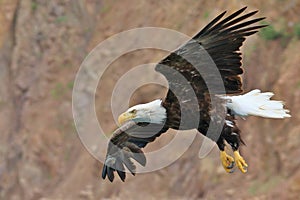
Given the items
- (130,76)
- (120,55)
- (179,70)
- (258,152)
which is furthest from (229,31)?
(120,55)

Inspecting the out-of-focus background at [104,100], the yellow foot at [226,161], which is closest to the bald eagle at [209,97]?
the yellow foot at [226,161]

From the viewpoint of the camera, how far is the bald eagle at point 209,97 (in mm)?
8648

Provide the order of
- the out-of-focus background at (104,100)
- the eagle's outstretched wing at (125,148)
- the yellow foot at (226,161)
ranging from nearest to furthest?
1. the yellow foot at (226,161)
2. the eagle's outstretched wing at (125,148)
3. the out-of-focus background at (104,100)

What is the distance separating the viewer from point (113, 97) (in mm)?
17609

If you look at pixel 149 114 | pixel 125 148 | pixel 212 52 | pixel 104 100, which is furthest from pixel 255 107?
pixel 104 100

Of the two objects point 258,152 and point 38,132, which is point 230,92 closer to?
point 258,152

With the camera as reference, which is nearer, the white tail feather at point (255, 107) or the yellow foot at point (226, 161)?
the white tail feather at point (255, 107)

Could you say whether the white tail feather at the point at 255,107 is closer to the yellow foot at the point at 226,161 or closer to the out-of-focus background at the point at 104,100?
the yellow foot at the point at 226,161

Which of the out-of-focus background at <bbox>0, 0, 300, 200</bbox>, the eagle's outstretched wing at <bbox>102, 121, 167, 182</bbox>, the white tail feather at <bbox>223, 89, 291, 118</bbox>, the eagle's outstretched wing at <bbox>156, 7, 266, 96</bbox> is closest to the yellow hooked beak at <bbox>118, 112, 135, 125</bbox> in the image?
the eagle's outstretched wing at <bbox>102, 121, 167, 182</bbox>

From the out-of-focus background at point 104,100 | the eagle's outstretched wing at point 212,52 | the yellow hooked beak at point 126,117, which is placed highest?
the eagle's outstretched wing at point 212,52

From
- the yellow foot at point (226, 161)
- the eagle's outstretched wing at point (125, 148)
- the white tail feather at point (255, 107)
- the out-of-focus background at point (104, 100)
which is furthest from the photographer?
→ the out-of-focus background at point (104, 100)

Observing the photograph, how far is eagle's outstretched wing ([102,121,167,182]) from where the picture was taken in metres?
10.2

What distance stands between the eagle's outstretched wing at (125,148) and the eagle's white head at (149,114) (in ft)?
2.11

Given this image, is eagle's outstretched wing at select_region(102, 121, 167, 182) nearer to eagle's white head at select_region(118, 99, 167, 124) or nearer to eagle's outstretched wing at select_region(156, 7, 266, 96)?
eagle's white head at select_region(118, 99, 167, 124)
